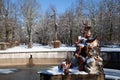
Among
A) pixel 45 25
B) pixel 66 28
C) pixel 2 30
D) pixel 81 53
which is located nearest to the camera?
pixel 81 53

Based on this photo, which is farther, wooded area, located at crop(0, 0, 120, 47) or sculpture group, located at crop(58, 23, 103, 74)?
wooded area, located at crop(0, 0, 120, 47)

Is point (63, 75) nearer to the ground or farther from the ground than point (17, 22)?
nearer to the ground

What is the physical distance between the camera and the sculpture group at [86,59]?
690 inches

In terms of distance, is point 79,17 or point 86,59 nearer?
point 86,59

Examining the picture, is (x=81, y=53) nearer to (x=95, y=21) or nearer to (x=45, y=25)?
(x=95, y=21)

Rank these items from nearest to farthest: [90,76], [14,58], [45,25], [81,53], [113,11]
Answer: [90,76] < [81,53] < [14,58] < [113,11] < [45,25]

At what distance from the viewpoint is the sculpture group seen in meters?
17.5

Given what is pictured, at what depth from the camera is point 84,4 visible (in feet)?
181

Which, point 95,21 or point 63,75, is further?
point 95,21

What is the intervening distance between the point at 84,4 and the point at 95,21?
14.0ft

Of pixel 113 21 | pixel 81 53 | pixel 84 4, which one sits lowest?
pixel 81 53

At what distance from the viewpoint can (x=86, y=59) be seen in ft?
59.0

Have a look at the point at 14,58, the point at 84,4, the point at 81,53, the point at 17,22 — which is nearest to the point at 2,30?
the point at 17,22

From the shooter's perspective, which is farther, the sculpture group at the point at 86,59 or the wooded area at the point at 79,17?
the wooded area at the point at 79,17
